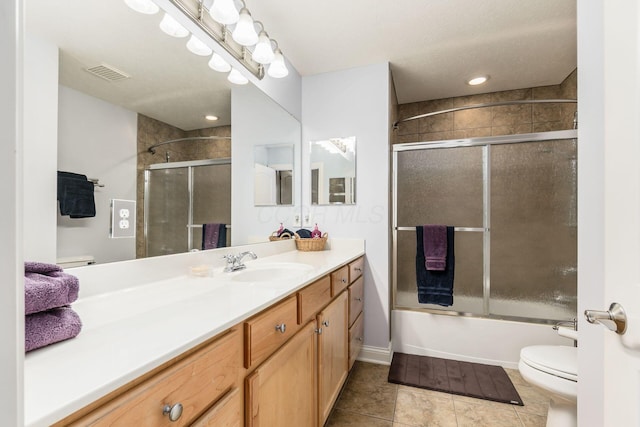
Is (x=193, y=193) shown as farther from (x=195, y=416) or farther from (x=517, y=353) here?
(x=517, y=353)

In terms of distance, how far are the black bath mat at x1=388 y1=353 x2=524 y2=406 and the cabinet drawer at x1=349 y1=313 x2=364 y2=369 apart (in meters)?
0.31

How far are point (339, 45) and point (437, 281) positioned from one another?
1.98 metres

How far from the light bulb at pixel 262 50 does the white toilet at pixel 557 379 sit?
2.20m

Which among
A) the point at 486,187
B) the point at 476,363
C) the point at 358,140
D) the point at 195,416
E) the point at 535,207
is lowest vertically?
the point at 476,363

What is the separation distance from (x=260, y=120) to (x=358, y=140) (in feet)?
2.71

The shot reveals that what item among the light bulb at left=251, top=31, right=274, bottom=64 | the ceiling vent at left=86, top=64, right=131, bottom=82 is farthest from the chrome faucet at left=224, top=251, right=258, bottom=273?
the light bulb at left=251, top=31, right=274, bottom=64

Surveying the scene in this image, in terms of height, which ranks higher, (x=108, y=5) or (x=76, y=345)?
(x=108, y=5)

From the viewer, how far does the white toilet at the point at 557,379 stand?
4.18ft

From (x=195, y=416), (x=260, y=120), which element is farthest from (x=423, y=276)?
(x=195, y=416)

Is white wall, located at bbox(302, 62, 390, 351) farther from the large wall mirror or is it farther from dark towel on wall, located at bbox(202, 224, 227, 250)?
the large wall mirror

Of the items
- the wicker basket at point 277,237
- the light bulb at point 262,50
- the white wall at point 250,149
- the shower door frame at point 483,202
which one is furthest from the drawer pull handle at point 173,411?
the shower door frame at point 483,202

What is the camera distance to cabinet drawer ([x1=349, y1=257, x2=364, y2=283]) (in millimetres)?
1872

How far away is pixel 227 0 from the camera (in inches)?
53.7

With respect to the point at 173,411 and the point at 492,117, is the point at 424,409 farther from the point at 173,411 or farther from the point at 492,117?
the point at 492,117
